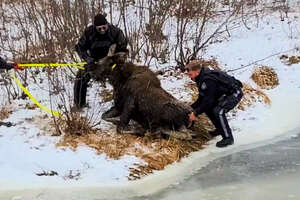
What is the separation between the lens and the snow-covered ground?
226 inches

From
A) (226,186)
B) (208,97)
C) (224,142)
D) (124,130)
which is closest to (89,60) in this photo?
(124,130)

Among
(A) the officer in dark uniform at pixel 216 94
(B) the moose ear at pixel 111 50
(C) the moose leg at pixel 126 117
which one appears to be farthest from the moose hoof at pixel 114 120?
(A) the officer in dark uniform at pixel 216 94

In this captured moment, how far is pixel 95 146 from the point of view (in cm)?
661

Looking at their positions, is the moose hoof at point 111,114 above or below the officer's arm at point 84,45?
below

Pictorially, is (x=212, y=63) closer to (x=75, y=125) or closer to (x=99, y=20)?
(x=99, y=20)

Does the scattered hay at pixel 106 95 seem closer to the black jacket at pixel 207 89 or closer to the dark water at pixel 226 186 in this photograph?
the black jacket at pixel 207 89

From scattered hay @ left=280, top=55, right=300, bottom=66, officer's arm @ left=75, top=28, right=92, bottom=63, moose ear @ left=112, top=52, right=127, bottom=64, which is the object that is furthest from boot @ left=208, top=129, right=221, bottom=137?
scattered hay @ left=280, top=55, right=300, bottom=66

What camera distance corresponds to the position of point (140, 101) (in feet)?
23.2

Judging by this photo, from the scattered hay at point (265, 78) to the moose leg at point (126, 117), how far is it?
12.1 feet

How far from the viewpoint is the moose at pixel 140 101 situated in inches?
274

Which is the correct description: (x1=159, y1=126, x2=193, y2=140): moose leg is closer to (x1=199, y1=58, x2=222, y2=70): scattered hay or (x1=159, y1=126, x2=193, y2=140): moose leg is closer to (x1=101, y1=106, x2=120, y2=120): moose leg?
(x1=101, y1=106, x2=120, y2=120): moose leg

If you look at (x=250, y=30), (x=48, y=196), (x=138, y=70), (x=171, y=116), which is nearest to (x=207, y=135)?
(x=171, y=116)

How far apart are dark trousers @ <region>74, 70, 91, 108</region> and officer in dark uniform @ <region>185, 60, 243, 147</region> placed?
1.81 m

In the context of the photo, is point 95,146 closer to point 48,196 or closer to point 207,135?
point 48,196
